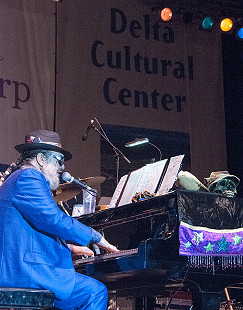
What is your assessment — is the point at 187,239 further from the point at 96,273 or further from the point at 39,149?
the point at 39,149

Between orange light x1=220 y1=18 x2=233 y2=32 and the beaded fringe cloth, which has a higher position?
orange light x1=220 y1=18 x2=233 y2=32

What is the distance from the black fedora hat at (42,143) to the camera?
11.0 feet

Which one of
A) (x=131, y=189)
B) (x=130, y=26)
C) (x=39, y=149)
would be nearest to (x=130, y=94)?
(x=130, y=26)

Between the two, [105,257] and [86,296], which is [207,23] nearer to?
[105,257]

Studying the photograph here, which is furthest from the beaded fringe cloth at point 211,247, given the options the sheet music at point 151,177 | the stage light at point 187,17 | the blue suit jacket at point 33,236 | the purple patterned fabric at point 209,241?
the stage light at point 187,17

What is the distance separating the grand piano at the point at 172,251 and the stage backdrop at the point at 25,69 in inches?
133

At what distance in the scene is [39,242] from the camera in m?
3.08

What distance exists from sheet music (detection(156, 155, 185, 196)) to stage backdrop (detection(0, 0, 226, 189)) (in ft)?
11.3

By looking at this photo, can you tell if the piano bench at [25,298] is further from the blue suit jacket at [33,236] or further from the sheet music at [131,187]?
the sheet music at [131,187]

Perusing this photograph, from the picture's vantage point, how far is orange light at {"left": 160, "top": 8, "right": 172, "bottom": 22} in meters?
7.85

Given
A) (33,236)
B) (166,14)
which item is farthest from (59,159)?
(166,14)

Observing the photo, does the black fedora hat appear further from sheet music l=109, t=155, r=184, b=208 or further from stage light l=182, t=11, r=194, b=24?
stage light l=182, t=11, r=194, b=24

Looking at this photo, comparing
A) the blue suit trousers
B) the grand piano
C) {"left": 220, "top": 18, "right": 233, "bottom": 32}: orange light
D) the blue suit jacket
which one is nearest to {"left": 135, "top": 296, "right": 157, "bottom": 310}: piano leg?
the grand piano

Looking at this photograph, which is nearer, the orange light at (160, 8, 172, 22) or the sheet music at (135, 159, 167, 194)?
the sheet music at (135, 159, 167, 194)
